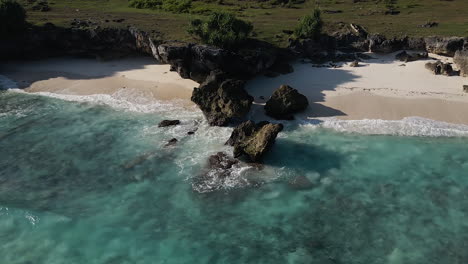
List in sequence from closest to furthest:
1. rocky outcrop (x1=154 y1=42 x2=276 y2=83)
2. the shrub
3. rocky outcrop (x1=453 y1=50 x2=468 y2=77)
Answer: rocky outcrop (x1=154 y1=42 x2=276 y2=83) → rocky outcrop (x1=453 y1=50 x2=468 y2=77) → the shrub

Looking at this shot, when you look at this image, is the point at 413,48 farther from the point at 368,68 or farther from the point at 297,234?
the point at 297,234

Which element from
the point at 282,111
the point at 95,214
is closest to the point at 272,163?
the point at 282,111

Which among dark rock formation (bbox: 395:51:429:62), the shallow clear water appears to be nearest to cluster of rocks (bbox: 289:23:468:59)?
dark rock formation (bbox: 395:51:429:62)

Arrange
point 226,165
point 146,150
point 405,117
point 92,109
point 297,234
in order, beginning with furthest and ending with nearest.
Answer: point 92,109 → point 405,117 → point 146,150 → point 226,165 → point 297,234

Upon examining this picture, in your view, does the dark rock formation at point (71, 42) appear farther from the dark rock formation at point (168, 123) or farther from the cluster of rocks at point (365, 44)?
the cluster of rocks at point (365, 44)

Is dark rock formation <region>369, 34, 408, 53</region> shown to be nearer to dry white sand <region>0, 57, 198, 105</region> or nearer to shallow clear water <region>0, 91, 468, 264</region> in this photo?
shallow clear water <region>0, 91, 468, 264</region>
